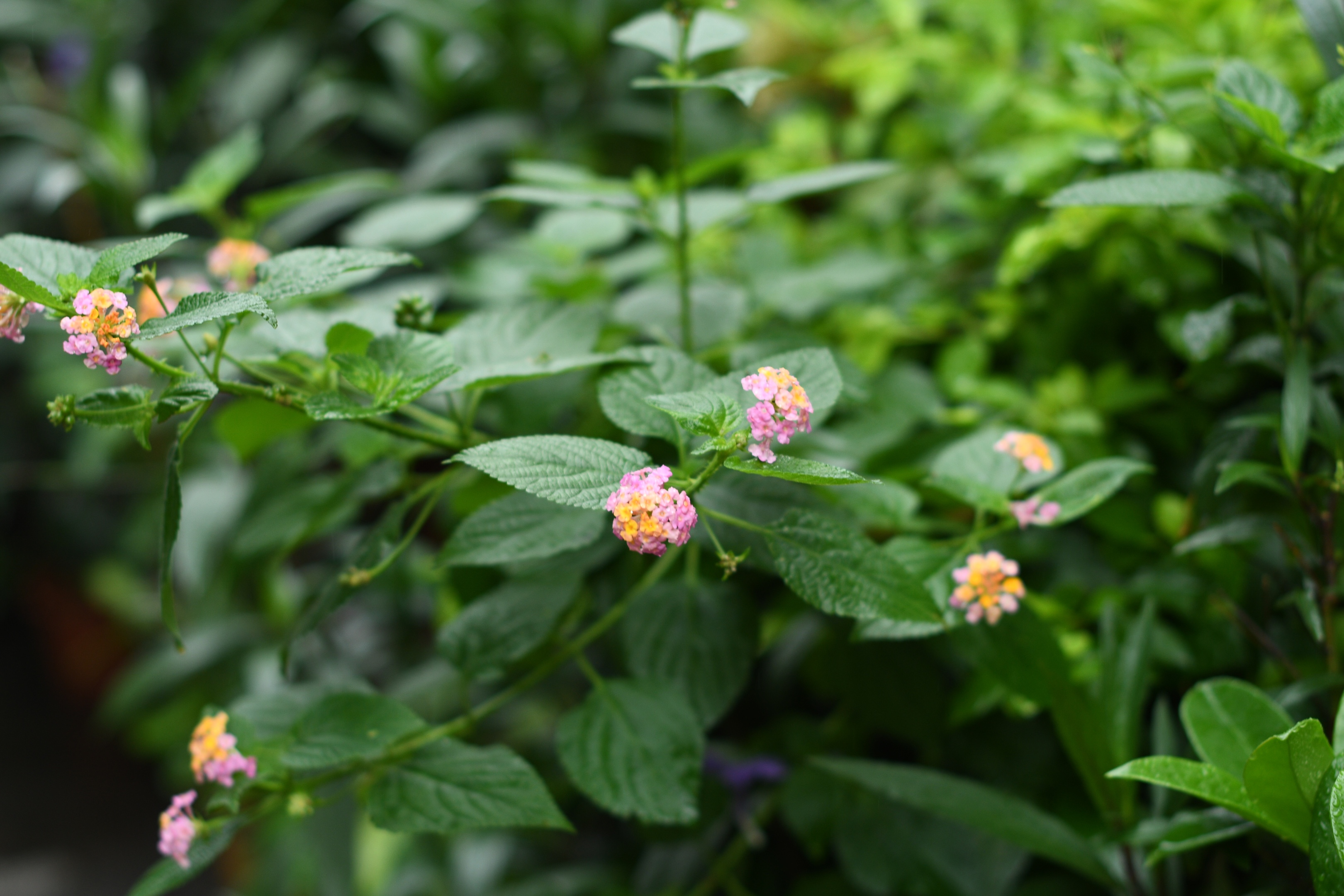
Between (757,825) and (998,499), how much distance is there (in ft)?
1.33

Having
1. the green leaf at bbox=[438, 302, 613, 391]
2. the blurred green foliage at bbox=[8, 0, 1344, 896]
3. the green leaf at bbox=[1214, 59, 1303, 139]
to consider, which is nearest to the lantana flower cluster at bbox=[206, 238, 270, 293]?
the blurred green foliage at bbox=[8, 0, 1344, 896]

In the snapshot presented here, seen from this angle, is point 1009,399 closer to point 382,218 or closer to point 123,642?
point 382,218

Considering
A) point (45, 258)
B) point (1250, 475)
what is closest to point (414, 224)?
point (45, 258)

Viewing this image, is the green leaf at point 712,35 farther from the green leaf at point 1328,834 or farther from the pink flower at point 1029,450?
the green leaf at point 1328,834

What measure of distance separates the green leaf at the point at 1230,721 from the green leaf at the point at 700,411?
0.34 m

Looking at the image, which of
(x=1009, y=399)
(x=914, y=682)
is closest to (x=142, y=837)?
(x=914, y=682)

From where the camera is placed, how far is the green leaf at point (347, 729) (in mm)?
532

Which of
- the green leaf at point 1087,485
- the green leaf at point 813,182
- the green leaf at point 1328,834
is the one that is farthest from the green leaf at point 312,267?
the green leaf at point 1328,834

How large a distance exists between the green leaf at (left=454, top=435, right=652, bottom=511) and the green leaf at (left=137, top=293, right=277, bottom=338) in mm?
124

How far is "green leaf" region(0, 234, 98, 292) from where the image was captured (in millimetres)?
497

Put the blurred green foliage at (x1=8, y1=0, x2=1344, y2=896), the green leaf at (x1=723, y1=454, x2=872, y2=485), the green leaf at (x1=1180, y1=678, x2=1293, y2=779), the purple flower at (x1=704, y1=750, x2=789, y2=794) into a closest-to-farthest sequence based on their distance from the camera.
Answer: the green leaf at (x1=723, y1=454, x2=872, y2=485)
the green leaf at (x1=1180, y1=678, x2=1293, y2=779)
the blurred green foliage at (x1=8, y1=0, x2=1344, y2=896)
the purple flower at (x1=704, y1=750, x2=789, y2=794)

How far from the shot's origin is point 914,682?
0.73 metres

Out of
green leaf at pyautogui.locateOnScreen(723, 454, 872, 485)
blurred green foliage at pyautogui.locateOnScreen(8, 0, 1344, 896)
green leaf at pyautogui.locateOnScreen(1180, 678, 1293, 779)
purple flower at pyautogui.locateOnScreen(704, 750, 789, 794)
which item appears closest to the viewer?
green leaf at pyautogui.locateOnScreen(723, 454, 872, 485)

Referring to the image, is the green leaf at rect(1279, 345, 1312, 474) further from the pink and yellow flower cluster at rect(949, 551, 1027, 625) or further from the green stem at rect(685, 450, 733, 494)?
the green stem at rect(685, 450, 733, 494)
